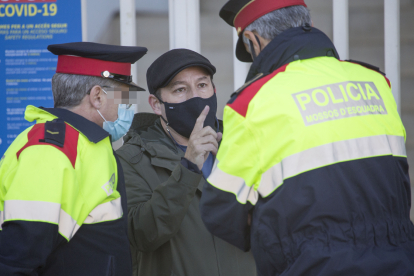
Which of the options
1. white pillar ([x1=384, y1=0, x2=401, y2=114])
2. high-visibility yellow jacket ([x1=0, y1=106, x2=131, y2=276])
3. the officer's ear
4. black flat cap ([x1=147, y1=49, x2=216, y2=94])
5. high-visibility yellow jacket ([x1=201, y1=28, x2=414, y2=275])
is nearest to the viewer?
high-visibility yellow jacket ([x1=201, y1=28, x2=414, y2=275])

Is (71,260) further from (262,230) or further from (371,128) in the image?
(371,128)

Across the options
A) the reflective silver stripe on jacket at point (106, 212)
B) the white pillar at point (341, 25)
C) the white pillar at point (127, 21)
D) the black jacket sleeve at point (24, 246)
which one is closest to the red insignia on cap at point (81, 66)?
the reflective silver stripe on jacket at point (106, 212)

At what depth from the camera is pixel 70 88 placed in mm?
1865

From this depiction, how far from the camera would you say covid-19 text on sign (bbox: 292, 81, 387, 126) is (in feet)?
4.42

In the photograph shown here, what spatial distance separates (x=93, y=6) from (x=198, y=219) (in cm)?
199

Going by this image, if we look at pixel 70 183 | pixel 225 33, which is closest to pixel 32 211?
pixel 70 183

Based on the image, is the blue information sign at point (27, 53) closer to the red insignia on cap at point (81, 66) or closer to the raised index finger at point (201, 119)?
the red insignia on cap at point (81, 66)

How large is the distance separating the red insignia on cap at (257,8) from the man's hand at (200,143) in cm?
65

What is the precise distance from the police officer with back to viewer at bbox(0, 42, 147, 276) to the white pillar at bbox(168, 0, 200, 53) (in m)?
1.10

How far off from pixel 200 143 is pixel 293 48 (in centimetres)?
81

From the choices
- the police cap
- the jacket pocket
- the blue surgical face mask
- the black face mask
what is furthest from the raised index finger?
the jacket pocket

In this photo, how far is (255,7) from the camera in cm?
163

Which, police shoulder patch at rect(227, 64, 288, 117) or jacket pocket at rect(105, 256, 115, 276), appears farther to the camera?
jacket pocket at rect(105, 256, 115, 276)

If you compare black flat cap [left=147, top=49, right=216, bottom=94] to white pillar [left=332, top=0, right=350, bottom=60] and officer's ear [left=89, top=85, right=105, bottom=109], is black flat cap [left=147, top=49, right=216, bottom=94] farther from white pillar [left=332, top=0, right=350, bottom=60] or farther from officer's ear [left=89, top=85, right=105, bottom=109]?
white pillar [left=332, top=0, right=350, bottom=60]
